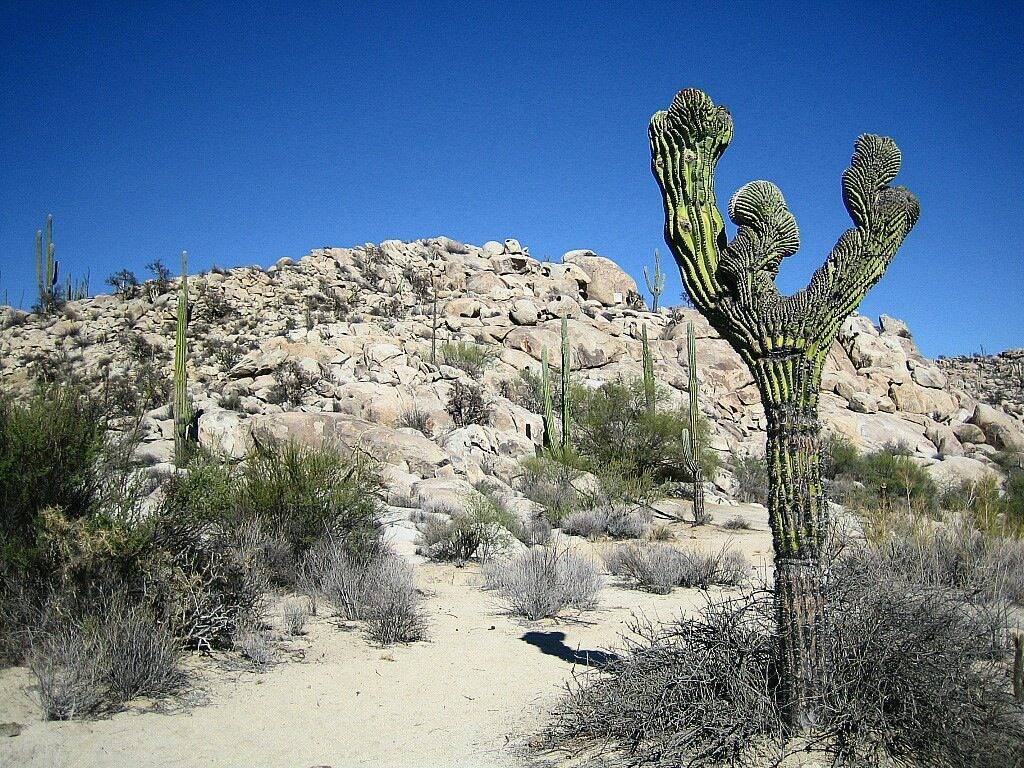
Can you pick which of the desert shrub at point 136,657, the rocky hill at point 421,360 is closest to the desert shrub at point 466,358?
the rocky hill at point 421,360

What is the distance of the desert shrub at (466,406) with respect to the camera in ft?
85.0

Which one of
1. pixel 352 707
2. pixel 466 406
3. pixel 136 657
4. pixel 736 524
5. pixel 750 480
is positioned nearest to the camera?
pixel 136 657

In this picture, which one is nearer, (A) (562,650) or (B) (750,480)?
(A) (562,650)

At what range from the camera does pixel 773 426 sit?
5.00 metres

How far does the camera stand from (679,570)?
1083 cm

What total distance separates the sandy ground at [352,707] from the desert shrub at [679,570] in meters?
1.41

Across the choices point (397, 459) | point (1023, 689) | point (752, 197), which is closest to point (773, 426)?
point (752, 197)

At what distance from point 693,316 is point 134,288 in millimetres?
29498


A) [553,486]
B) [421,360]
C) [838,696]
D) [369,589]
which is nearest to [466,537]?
[369,589]

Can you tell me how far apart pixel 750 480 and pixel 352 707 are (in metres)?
19.9

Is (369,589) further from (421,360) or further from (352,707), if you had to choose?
(421,360)

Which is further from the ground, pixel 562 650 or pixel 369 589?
pixel 369 589

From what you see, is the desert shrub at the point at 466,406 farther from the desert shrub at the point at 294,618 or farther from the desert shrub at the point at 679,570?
the desert shrub at the point at 294,618

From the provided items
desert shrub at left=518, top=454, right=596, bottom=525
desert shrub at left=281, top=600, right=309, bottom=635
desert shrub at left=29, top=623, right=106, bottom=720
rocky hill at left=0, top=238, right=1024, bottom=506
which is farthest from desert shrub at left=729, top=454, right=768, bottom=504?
desert shrub at left=29, top=623, right=106, bottom=720
